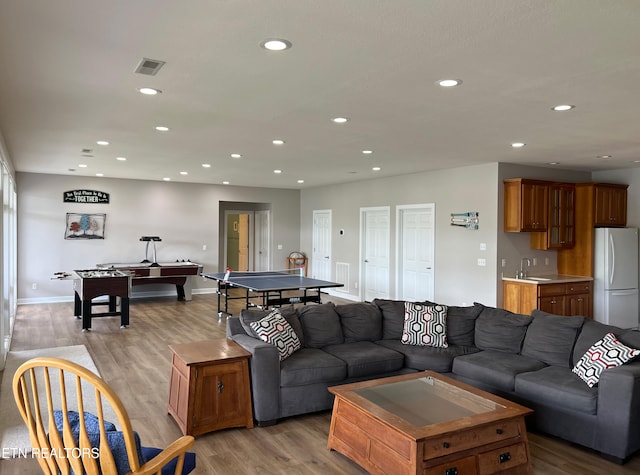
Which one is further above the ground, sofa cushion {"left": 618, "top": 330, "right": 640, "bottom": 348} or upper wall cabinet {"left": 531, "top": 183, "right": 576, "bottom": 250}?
upper wall cabinet {"left": 531, "top": 183, "right": 576, "bottom": 250}

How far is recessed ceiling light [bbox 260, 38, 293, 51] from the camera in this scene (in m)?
2.66

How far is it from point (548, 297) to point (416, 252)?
246cm

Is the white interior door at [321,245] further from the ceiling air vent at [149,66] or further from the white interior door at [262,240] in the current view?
the ceiling air vent at [149,66]

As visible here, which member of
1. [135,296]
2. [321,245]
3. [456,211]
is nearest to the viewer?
[456,211]

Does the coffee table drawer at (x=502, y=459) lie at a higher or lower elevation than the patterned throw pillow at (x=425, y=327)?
lower

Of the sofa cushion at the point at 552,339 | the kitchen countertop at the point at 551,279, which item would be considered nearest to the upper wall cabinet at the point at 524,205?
the kitchen countertop at the point at 551,279

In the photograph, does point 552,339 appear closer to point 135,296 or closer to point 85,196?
point 135,296

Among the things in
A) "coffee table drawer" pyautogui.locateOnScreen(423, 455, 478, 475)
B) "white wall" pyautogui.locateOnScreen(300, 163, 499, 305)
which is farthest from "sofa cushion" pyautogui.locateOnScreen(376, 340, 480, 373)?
"white wall" pyautogui.locateOnScreen(300, 163, 499, 305)

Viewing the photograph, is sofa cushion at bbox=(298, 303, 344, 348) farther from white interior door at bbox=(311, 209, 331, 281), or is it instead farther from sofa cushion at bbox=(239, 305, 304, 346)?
white interior door at bbox=(311, 209, 331, 281)

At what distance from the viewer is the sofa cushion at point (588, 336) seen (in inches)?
148

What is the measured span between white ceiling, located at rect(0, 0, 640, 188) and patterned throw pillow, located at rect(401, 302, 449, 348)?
1.84 metres

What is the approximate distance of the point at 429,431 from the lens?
2.70 m

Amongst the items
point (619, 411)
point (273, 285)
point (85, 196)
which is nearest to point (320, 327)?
point (619, 411)

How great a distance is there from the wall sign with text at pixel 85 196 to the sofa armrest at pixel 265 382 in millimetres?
7809
